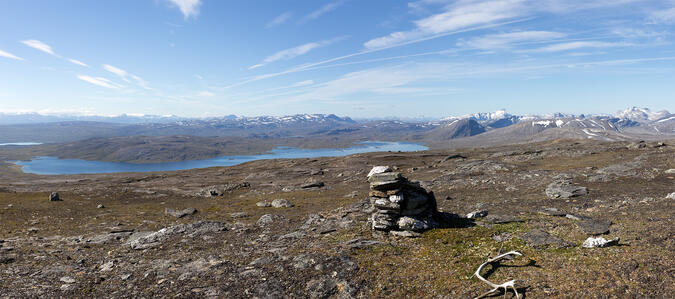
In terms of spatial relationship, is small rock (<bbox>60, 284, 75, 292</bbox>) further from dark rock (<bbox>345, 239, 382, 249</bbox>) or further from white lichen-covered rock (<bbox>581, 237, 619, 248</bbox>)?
white lichen-covered rock (<bbox>581, 237, 619, 248</bbox>)

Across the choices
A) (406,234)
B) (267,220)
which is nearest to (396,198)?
(406,234)

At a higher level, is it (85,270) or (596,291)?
(596,291)

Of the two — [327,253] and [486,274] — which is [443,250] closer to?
[486,274]

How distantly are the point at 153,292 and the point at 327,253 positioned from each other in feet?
29.4

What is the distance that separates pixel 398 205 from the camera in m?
20.2

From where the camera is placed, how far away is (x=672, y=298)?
10078mm

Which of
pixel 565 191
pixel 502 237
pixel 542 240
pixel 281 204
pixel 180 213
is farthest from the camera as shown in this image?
pixel 281 204

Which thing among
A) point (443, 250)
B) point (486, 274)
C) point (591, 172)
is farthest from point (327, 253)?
point (591, 172)

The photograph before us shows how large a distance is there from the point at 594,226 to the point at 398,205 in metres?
11.7

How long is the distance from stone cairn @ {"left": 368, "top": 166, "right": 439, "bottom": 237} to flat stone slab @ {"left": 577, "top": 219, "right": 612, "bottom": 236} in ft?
27.9

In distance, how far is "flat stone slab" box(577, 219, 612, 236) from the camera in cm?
1708

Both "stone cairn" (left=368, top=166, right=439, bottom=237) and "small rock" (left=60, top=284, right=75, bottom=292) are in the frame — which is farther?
"stone cairn" (left=368, top=166, right=439, bottom=237)

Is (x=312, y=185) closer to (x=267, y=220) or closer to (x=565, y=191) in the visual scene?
(x=267, y=220)

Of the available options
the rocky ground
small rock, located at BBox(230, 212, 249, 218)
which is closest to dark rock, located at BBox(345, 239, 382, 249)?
the rocky ground
